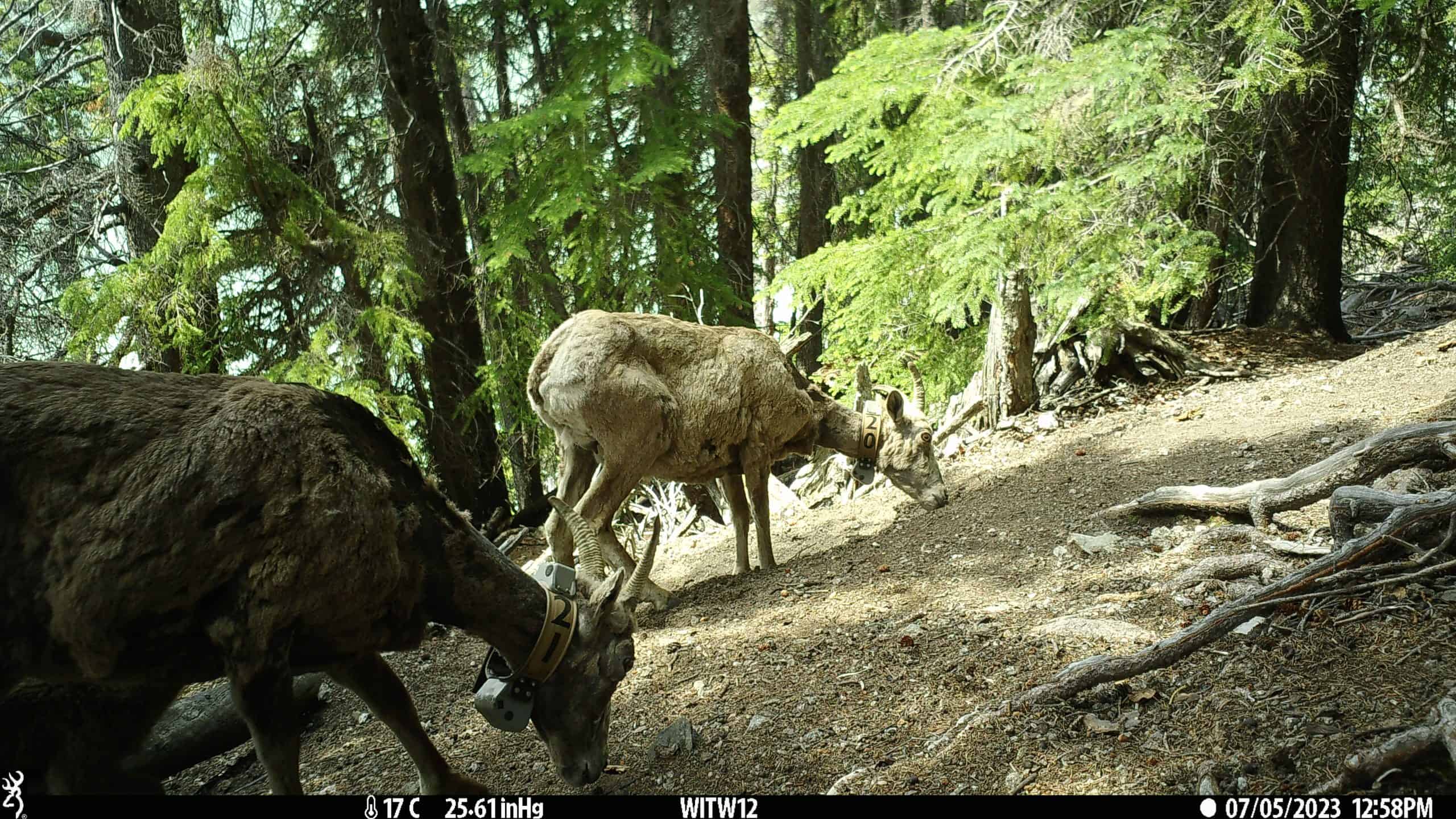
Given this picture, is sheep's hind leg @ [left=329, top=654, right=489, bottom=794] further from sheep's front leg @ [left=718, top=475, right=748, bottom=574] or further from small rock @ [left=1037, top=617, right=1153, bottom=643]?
sheep's front leg @ [left=718, top=475, right=748, bottom=574]

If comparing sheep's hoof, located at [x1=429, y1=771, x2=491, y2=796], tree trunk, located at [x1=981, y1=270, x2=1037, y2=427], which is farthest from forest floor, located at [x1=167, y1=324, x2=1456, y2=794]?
tree trunk, located at [x1=981, y1=270, x2=1037, y2=427]

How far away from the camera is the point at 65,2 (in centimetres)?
931

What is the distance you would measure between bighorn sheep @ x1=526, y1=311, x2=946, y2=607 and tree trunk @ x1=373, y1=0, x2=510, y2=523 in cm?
346

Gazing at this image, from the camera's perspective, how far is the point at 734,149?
39.3ft

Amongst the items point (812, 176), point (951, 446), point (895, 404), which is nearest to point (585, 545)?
point (895, 404)

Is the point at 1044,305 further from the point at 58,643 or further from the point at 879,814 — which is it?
the point at 58,643

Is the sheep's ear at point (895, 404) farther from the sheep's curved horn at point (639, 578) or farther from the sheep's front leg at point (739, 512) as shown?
the sheep's curved horn at point (639, 578)

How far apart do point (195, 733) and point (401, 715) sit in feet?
6.24

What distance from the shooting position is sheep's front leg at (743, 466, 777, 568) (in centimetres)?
761

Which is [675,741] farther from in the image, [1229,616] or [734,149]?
[734,149]

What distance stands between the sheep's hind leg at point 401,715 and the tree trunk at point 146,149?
231 inches

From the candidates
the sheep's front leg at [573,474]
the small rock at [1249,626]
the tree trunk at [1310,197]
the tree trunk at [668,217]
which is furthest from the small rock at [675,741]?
the tree trunk at [1310,197]

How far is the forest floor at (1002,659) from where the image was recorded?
346 cm

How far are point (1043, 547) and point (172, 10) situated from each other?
957cm
